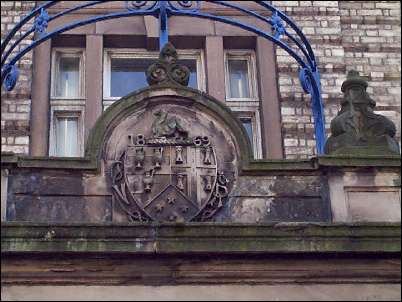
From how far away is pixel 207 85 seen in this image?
45.5 feet

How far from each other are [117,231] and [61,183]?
0.86 metres

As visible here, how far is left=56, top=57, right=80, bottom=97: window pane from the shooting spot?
1412cm

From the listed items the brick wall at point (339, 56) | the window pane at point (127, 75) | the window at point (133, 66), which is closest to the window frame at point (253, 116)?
the brick wall at point (339, 56)

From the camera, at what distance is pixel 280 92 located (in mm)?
13906

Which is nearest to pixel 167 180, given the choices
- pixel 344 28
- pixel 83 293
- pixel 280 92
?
pixel 83 293

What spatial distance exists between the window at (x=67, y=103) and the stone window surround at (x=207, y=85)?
16 cm

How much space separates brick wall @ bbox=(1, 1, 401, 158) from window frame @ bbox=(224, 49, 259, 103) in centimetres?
39

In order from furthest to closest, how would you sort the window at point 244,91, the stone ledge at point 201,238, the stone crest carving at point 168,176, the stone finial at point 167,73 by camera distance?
the window at point 244,91 < the stone finial at point 167,73 < the stone crest carving at point 168,176 < the stone ledge at point 201,238

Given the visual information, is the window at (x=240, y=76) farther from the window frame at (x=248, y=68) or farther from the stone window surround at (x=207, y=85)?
the stone window surround at (x=207, y=85)

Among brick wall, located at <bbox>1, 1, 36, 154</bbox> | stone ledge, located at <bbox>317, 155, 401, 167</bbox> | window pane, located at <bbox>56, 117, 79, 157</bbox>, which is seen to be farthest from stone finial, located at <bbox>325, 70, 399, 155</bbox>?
brick wall, located at <bbox>1, 1, 36, 154</bbox>

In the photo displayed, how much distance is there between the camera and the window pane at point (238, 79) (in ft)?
46.9

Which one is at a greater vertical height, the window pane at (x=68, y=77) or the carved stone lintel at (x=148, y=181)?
the window pane at (x=68, y=77)

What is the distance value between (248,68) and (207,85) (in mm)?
851

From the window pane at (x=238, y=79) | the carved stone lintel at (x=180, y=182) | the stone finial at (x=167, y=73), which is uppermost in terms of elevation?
the window pane at (x=238, y=79)
